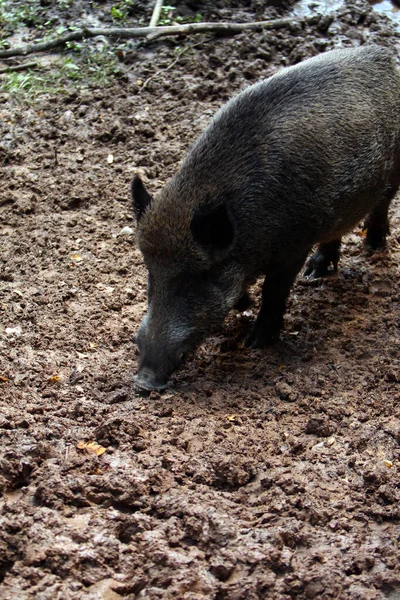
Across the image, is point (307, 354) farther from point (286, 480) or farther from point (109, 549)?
point (109, 549)

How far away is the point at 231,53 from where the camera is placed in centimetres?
795

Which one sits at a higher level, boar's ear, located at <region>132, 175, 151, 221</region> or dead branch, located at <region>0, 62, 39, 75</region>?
boar's ear, located at <region>132, 175, 151, 221</region>

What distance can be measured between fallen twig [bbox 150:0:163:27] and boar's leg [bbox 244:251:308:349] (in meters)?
4.30

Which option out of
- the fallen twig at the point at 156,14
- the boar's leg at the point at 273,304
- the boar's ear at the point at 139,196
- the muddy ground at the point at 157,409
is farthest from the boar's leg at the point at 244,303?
the fallen twig at the point at 156,14

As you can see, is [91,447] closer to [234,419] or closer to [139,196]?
[234,419]

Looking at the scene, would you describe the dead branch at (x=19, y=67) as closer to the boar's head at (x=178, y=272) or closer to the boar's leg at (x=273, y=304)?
the boar's head at (x=178, y=272)

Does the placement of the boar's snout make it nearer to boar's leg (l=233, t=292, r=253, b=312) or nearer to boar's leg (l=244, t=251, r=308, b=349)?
boar's leg (l=244, t=251, r=308, b=349)

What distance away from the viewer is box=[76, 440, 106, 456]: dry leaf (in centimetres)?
370

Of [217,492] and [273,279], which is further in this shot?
[273,279]

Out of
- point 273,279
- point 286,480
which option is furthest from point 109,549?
point 273,279

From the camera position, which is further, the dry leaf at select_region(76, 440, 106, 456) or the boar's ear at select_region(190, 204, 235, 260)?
the boar's ear at select_region(190, 204, 235, 260)

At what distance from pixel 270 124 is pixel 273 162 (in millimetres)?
241

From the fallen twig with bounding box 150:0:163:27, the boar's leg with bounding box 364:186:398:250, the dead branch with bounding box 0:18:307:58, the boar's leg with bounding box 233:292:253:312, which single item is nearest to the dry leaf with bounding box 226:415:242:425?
the boar's leg with bounding box 233:292:253:312

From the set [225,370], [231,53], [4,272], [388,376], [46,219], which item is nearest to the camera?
[388,376]
